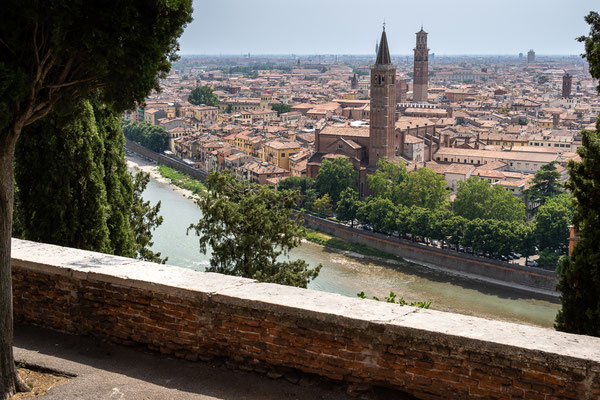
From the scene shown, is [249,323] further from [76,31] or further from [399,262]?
[399,262]

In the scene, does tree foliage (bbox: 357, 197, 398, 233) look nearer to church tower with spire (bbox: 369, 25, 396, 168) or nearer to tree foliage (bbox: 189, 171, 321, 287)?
church tower with spire (bbox: 369, 25, 396, 168)

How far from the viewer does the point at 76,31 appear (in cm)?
260

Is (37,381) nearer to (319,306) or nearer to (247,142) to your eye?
(319,306)

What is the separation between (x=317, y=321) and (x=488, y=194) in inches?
987

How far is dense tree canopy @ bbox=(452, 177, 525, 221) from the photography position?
86.5ft

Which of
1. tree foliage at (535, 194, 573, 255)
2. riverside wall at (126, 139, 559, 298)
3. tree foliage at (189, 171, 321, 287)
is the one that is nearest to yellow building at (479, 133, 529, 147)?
riverside wall at (126, 139, 559, 298)

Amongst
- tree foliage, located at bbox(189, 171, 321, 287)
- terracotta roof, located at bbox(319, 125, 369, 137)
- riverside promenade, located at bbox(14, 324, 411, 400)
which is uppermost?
riverside promenade, located at bbox(14, 324, 411, 400)

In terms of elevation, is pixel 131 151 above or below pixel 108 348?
below

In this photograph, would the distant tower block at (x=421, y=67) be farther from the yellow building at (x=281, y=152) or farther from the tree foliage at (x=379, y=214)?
the tree foliage at (x=379, y=214)

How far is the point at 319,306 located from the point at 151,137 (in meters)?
45.3

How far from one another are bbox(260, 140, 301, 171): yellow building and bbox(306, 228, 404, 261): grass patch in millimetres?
11745

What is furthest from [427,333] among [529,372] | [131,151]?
[131,151]

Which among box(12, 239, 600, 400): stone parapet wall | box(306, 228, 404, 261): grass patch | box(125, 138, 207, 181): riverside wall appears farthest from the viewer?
box(125, 138, 207, 181): riverside wall

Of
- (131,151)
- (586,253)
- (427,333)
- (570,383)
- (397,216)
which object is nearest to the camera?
(570,383)
